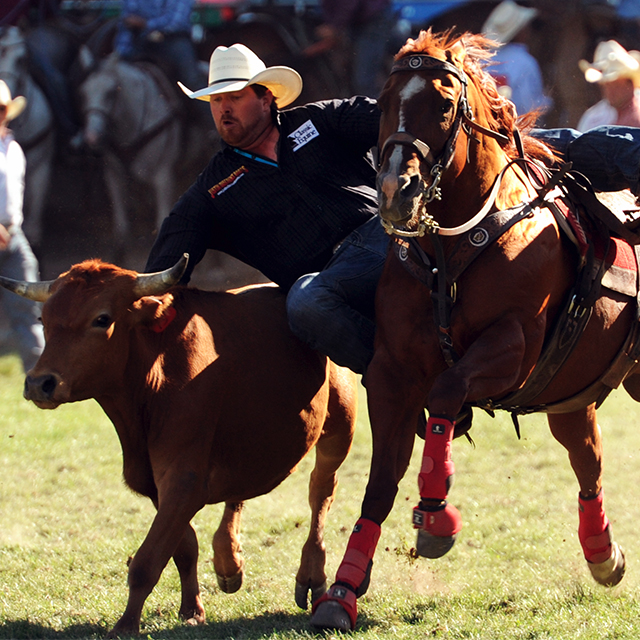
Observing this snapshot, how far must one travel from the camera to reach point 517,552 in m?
6.09

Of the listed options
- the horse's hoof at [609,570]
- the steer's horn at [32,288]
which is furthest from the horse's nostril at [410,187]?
the horse's hoof at [609,570]

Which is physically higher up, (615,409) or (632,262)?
(632,262)

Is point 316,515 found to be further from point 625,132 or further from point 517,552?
point 625,132

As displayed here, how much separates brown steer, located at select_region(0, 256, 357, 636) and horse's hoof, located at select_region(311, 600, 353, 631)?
2.21 feet

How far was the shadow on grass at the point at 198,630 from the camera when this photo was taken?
14.8ft

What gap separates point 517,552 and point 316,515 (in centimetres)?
130

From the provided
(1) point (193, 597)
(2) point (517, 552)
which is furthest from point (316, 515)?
(2) point (517, 552)

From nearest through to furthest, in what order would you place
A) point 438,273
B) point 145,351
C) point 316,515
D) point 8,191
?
point 438,273 → point 145,351 → point 316,515 → point 8,191

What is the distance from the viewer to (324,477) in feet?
18.6

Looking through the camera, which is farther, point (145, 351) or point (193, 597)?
point (193, 597)

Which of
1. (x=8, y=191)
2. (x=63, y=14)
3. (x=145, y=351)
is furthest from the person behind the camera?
(x=63, y=14)

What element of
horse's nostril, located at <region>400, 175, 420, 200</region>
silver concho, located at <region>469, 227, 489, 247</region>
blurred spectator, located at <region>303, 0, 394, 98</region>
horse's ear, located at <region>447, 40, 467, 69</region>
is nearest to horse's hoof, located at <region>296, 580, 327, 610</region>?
silver concho, located at <region>469, 227, 489, 247</region>

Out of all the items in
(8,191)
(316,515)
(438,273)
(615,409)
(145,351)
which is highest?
(438,273)

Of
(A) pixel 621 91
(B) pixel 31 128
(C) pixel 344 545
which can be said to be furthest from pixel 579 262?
(B) pixel 31 128
